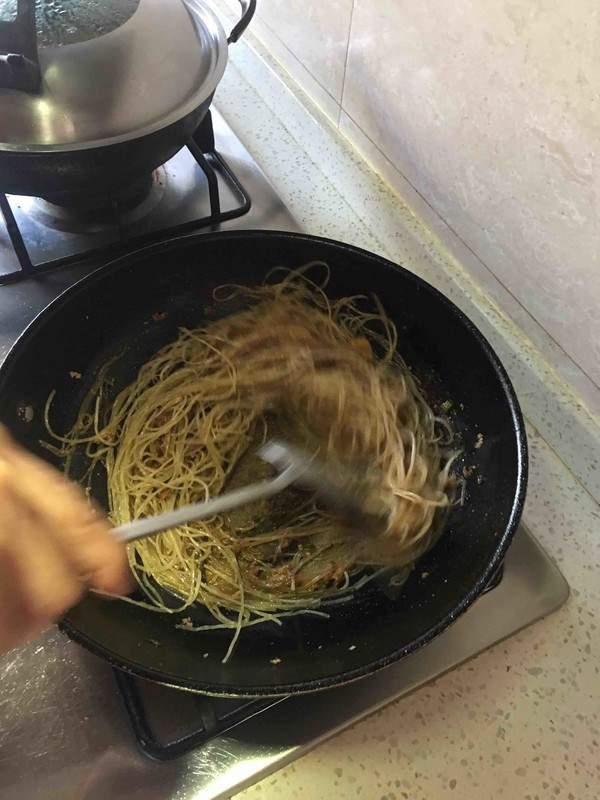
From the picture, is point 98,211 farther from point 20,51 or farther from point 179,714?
point 179,714

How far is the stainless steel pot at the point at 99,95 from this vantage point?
66 cm

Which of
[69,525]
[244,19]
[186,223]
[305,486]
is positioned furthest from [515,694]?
[244,19]

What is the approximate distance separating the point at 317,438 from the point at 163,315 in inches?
10.1

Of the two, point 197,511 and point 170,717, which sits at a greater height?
point 197,511

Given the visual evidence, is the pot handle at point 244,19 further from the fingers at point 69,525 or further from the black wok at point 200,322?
the fingers at point 69,525

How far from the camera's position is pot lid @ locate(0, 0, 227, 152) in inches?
26.5

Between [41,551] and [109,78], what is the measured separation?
1.67 ft

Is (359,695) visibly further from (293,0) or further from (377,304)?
(293,0)

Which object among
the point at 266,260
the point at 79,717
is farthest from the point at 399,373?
the point at 79,717

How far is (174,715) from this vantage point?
2.02 feet

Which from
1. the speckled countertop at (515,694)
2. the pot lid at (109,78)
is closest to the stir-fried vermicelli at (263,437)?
the speckled countertop at (515,694)

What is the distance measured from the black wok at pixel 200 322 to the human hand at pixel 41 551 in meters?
0.07

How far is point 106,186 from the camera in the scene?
2.46 ft

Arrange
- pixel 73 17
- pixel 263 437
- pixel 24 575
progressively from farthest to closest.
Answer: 1. pixel 263 437
2. pixel 73 17
3. pixel 24 575
